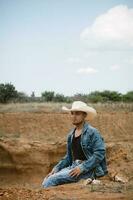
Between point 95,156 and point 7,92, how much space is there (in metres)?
37.2

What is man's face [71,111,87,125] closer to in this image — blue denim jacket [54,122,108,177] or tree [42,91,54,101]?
blue denim jacket [54,122,108,177]

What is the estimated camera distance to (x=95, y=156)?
21.6 ft

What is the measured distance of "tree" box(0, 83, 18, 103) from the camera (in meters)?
42.6

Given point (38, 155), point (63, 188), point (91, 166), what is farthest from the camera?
point (38, 155)

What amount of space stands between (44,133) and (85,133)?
13780 mm

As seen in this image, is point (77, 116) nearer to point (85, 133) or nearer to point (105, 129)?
point (85, 133)

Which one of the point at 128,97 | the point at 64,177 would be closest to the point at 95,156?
the point at 64,177

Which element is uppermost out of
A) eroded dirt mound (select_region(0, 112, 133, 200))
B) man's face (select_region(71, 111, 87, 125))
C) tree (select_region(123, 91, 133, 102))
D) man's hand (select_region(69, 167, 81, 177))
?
tree (select_region(123, 91, 133, 102))

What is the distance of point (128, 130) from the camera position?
21469 millimetres

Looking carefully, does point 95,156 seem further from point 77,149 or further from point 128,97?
point 128,97

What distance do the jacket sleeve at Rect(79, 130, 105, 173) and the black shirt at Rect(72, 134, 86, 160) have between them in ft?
0.58

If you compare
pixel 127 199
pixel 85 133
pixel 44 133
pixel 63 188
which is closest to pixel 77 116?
pixel 85 133

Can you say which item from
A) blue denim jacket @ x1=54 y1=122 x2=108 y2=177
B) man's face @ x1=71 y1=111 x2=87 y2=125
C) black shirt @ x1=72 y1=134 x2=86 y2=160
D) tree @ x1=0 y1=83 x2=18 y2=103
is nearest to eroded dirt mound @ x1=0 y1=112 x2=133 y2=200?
blue denim jacket @ x1=54 y1=122 x2=108 y2=177

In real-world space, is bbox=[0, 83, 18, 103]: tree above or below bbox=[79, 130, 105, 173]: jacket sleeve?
above
